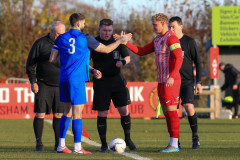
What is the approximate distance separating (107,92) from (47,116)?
11.9m

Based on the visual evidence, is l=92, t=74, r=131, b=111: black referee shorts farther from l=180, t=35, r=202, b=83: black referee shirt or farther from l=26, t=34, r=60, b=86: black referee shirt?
l=180, t=35, r=202, b=83: black referee shirt

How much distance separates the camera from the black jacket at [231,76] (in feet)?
65.7

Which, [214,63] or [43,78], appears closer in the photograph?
[43,78]

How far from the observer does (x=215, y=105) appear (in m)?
21.1

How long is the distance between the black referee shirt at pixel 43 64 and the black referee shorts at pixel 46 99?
3.5 inches

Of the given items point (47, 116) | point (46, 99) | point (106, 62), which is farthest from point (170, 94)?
point (47, 116)

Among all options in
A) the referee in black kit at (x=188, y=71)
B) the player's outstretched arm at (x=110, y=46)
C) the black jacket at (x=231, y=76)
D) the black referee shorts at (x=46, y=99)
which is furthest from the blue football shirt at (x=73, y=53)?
the black jacket at (x=231, y=76)

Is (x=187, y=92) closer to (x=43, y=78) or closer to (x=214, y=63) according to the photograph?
(x=43, y=78)

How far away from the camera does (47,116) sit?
2055 centimetres

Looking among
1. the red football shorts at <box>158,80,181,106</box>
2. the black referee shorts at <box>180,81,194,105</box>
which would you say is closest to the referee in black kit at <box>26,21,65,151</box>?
the red football shorts at <box>158,80,181,106</box>

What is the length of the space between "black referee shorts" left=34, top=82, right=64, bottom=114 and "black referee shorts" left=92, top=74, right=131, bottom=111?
2.77 ft

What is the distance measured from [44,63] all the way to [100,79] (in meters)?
1.10

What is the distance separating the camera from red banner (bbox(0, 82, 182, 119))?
2034 centimetres

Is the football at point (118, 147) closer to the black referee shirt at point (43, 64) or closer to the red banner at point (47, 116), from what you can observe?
the black referee shirt at point (43, 64)
